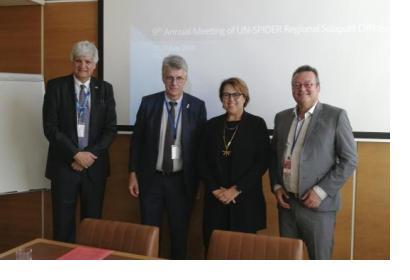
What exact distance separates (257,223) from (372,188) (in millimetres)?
1073

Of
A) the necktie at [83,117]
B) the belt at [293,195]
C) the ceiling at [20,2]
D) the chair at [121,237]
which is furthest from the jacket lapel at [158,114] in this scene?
the ceiling at [20,2]

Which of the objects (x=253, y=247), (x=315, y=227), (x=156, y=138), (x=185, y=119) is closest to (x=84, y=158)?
(x=156, y=138)

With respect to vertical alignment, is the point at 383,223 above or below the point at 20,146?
below

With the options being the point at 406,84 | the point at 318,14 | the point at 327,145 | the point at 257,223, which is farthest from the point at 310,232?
the point at 318,14

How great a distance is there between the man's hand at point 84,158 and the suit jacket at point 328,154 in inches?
57.7

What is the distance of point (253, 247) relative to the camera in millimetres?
1883

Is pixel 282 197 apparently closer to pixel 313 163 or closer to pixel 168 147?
pixel 313 163

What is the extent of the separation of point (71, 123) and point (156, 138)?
2.07 feet

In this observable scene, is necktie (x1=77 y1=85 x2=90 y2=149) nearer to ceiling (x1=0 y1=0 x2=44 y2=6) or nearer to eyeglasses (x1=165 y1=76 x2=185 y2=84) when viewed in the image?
eyeglasses (x1=165 y1=76 x2=185 y2=84)

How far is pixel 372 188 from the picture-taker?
312 cm

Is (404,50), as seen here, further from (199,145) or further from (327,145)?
(199,145)

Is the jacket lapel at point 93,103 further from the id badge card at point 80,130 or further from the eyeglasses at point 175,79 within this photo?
the eyeglasses at point 175,79

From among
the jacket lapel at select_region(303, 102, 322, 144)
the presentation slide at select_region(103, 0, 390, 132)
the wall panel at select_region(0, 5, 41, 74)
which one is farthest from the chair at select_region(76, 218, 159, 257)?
the wall panel at select_region(0, 5, 41, 74)

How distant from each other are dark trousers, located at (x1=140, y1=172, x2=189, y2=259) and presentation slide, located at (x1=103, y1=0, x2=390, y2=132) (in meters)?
0.77
